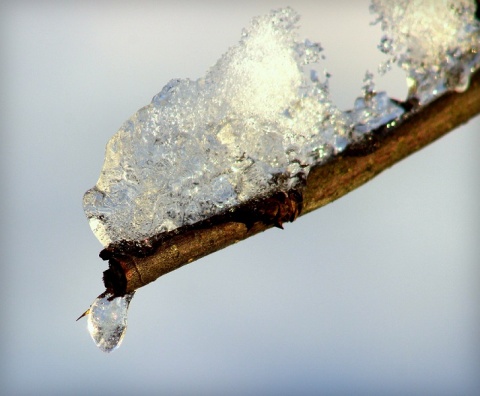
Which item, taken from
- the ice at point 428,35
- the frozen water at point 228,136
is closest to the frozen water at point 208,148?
the frozen water at point 228,136

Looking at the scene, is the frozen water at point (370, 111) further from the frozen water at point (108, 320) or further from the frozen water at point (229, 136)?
the frozen water at point (108, 320)

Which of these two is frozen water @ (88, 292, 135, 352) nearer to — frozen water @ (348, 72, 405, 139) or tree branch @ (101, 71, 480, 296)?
tree branch @ (101, 71, 480, 296)

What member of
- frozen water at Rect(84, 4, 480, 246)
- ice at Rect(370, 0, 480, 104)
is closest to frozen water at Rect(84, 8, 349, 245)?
frozen water at Rect(84, 4, 480, 246)

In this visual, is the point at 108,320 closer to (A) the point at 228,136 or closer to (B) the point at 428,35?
(A) the point at 228,136

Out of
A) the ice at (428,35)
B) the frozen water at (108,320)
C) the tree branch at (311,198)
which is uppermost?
the ice at (428,35)

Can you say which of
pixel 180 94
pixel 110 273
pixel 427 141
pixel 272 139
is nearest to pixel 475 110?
pixel 427 141

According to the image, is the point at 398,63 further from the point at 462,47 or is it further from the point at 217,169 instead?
the point at 217,169
